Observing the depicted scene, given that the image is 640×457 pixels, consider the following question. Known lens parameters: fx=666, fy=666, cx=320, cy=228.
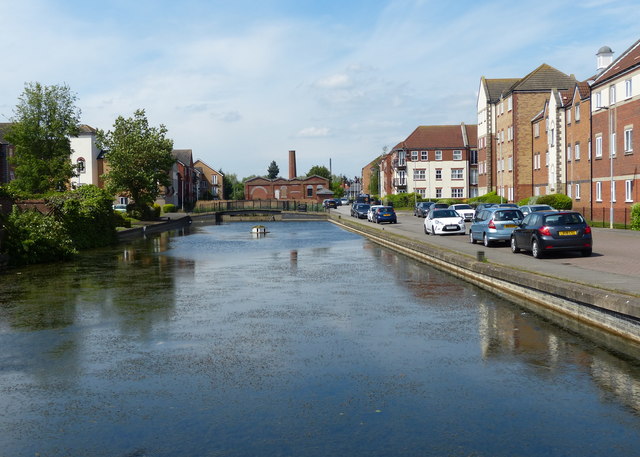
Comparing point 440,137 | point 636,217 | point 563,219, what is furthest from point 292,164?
point 563,219

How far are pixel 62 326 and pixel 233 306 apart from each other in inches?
142

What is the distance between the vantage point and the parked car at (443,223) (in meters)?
37.0

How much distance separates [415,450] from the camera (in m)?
5.76

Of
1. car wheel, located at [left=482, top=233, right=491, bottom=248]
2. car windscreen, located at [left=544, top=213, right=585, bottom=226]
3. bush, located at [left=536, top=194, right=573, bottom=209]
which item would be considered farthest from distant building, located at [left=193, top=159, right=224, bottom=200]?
car windscreen, located at [left=544, top=213, right=585, bottom=226]

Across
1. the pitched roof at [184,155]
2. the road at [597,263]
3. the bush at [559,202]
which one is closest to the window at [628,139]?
the bush at [559,202]

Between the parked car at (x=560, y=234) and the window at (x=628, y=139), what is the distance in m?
21.5

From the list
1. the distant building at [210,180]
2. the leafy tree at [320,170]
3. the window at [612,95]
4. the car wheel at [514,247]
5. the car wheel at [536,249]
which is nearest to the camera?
the car wheel at [536,249]

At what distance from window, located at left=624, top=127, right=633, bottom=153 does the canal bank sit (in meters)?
24.0

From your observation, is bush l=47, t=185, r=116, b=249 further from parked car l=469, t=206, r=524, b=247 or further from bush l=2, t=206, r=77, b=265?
parked car l=469, t=206, r=524, b=247

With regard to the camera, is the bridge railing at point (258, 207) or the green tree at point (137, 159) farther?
the bridge railing at point (258, 207)

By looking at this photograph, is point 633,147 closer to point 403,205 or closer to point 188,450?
point 188,450

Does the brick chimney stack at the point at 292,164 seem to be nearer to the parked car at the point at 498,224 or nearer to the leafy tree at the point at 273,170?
the leafy tree at the point at 273,170

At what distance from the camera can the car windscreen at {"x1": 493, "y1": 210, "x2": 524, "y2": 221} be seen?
27.2 meters

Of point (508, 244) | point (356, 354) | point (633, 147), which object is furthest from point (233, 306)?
point (633, 147)
